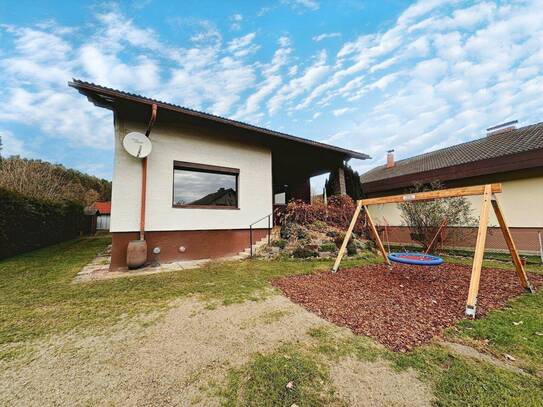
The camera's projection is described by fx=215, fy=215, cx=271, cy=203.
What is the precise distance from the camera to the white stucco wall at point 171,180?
18.3 feet

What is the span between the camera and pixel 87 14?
20.4ft

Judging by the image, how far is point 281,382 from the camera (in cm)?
165

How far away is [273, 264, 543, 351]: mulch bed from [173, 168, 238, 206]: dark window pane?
3.75 metres

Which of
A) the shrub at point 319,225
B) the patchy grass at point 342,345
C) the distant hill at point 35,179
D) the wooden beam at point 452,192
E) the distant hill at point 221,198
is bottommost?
the patchy grass at point 342,345

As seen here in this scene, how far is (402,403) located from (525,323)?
2.44 m

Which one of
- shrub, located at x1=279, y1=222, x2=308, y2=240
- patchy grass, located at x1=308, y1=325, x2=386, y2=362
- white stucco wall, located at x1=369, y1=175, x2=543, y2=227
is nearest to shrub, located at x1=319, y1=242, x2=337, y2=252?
shrub, located at x1=279, y1=222, x2=308, y2=240

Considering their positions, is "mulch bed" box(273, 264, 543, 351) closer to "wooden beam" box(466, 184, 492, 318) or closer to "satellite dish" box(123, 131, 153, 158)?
"wooden beam" box(466, 184, 492, 318)

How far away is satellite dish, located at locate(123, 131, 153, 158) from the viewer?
5.38 m

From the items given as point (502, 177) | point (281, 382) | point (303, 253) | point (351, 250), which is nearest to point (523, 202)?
point (502, 177)

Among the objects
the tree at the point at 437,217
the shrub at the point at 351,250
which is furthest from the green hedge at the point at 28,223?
the tree at the point at 437,217

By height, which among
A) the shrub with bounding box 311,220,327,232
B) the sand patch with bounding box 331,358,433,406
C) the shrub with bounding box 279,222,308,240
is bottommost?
the sand patch with bounding box 331,358,433,406

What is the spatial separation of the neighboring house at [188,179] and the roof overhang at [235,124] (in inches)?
1.0

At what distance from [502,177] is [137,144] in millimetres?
13053

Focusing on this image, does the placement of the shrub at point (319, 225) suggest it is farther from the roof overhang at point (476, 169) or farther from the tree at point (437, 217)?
the roof overhang at point (476, 169)
